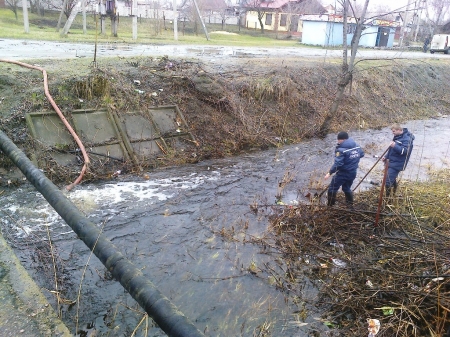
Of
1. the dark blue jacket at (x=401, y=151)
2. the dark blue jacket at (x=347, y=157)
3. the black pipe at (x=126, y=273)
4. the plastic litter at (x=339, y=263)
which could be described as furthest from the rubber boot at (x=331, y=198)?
the black pipe at (x=126, y=273)

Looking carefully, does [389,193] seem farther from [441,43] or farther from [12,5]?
[12,5]

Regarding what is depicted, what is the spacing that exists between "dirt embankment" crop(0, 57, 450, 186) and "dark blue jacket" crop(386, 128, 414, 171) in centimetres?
434

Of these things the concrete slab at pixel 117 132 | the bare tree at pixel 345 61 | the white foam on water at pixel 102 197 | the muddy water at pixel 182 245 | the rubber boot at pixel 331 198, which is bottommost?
the muddy water at pixel 182 245

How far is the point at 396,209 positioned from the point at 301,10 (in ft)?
151

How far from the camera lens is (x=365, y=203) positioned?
23.7 ft

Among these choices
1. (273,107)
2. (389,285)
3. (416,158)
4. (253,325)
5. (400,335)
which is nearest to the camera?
(400,335)

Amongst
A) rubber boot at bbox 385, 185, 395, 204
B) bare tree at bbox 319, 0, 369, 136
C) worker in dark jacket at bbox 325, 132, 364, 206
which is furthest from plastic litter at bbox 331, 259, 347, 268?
bare tree at bbox 319, 0, 369, 136

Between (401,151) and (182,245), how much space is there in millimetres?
4219

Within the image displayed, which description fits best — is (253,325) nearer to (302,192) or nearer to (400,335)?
(400,335)

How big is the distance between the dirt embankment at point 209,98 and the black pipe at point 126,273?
5.04 meters

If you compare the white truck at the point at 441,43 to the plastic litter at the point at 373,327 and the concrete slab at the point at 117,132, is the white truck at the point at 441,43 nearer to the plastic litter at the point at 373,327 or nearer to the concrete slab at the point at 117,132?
the concrete slab at the point at 117,132

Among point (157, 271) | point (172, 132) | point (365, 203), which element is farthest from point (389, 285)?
point (172, 132)

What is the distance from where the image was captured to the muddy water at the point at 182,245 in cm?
455

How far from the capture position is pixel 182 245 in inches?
234
